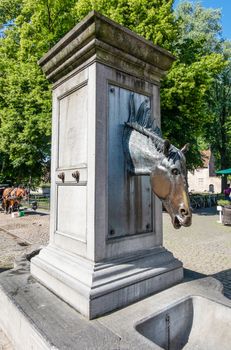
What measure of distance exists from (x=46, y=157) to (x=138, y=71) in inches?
587

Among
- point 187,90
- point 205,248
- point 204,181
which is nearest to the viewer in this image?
point 205,248

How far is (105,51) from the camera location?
276 centimetres

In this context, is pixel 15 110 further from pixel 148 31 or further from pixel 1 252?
pixel 1 252

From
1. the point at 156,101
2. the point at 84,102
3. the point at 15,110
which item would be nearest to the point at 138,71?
the point at 156,101

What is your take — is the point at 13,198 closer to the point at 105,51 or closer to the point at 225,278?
the point at 225,278

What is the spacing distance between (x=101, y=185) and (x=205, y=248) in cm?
697

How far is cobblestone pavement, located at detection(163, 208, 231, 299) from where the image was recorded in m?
6.28

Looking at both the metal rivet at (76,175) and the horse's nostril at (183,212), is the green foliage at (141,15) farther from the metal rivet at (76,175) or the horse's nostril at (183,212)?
the horse's nostril at (183,212)

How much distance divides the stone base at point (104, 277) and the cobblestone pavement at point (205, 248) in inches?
98.0

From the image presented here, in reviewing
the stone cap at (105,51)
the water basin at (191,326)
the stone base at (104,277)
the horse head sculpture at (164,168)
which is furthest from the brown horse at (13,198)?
the water basin at (191,326)

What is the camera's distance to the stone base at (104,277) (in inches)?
95.2

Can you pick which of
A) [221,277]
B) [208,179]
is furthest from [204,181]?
[221,277]

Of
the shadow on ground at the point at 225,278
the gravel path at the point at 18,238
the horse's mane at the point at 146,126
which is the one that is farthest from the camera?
the gravel path at the point at 18,238

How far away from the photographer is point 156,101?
11.4 feet
